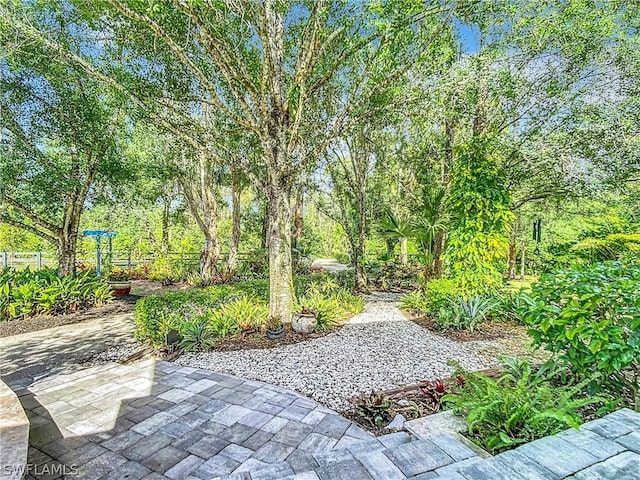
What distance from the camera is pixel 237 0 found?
4.22 metres

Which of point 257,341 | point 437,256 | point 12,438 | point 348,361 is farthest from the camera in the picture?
point 437,256

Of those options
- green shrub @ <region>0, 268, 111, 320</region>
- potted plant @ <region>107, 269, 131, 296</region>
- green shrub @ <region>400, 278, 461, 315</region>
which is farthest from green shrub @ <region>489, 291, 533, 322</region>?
potted plant @ <region>107, 269, 131, 296</region>

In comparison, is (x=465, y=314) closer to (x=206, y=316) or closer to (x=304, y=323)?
(x=304, y=323)

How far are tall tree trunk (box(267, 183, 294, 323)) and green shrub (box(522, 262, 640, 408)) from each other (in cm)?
328

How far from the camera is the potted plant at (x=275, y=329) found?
15.1ft

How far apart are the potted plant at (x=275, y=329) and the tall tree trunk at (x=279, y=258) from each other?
11 centimetres

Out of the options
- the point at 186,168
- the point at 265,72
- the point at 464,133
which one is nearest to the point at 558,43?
the point at 464,133

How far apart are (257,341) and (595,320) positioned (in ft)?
11.9

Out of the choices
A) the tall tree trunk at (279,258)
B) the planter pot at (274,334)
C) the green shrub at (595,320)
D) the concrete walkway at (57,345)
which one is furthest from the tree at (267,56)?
the green shrub at (595,320)

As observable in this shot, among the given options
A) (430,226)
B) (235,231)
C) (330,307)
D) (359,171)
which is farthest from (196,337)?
(235,231)

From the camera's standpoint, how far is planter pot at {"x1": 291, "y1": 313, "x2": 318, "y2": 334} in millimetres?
4797

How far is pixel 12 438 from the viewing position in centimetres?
188

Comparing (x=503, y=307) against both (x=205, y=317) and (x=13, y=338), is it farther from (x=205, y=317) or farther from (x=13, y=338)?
(x=13, y=338)

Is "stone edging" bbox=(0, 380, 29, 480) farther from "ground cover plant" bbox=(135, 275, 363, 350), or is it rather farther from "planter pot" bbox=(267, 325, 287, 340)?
"planter pot" bbox=(267, 325, 287, 340)
